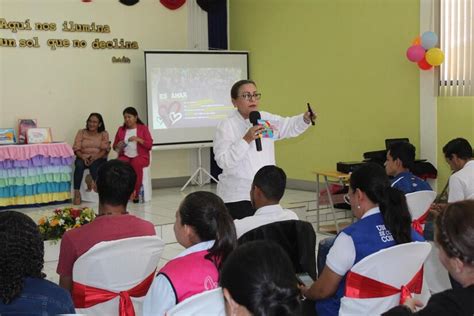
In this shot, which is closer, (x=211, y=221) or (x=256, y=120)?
(x=211, y=221)

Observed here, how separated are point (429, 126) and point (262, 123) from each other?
12.6 feet

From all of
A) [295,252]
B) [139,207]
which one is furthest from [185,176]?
[295,252]

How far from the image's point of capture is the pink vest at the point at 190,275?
1887 mm

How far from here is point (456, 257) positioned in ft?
5.06

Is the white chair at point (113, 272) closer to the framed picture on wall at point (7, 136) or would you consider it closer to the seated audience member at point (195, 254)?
the seated audience member at point (195, 254)

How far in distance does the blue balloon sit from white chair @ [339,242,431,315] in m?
4.69

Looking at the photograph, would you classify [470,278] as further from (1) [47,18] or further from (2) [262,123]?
(1) [47,18]

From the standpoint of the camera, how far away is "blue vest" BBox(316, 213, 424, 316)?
233 centimetres

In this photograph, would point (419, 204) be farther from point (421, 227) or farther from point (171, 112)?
point (171, 112)

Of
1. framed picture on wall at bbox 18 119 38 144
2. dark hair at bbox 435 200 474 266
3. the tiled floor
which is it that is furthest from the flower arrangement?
dark hair at bbox 435 200 474 266

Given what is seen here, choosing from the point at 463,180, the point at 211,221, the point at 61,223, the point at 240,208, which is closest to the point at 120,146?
the point at 61,223

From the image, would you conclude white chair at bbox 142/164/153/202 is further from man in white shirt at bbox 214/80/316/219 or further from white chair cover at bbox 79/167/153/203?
man in white shirt at bbox 214/80/316/219

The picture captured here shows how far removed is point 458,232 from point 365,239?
2.69ft

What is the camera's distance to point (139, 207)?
7578mm
